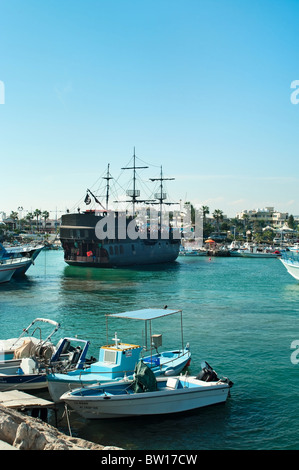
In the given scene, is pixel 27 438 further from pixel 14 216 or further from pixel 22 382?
pixel 14 216

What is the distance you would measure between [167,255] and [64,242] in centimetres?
2347

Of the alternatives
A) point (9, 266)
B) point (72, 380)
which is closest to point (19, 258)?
point (9, 266)

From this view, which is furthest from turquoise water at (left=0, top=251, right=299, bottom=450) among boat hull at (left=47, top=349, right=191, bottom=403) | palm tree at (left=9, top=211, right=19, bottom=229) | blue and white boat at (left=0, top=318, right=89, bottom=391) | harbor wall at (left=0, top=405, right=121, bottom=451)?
palm tree at (left=9, top=211, right=19, bottom=229)

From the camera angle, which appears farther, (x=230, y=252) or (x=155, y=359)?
(x=230, y=252)

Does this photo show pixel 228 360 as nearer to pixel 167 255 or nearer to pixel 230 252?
pixel 167 255

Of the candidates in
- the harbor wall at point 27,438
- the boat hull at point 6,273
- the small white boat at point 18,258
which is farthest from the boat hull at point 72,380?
the small white boat at point 18,258

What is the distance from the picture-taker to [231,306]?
39.9 m

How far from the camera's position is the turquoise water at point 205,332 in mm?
15086

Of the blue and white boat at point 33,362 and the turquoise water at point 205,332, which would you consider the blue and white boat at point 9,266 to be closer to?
the turquoise water at point 205,332

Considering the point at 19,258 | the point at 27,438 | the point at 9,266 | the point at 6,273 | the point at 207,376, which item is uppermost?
the point at 19,258

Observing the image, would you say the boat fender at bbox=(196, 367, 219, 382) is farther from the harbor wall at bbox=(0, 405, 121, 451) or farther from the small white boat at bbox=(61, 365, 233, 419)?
the harbor wall at bbox=(0, 405, 121, 451)

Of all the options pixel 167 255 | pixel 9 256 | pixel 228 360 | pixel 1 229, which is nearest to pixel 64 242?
pixel 9 256

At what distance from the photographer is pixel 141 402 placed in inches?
617

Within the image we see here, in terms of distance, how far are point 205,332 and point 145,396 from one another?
13825 millimetres
